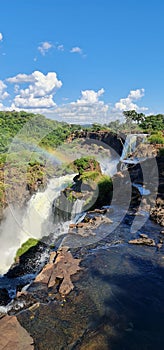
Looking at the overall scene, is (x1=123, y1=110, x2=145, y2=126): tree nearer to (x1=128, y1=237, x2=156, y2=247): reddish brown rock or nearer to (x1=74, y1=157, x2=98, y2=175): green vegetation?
(x1=74, y1=157, x2=98, y2=175): green vegetation

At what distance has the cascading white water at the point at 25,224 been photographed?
1783 centimetres

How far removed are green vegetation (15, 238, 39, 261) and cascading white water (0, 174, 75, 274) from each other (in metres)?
0.50

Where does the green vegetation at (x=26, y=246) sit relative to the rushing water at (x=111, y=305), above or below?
below

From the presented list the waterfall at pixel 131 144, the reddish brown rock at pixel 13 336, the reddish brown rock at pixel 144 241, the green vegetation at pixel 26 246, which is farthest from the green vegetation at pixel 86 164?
the reddish brown rock at pixel 13 336

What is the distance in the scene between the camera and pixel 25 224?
21.9 meters

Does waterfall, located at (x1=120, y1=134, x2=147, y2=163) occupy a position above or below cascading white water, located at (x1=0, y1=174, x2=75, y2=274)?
above

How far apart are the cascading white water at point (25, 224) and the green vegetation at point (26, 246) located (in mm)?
501

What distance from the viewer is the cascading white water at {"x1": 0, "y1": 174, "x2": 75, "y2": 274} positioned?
1783cm

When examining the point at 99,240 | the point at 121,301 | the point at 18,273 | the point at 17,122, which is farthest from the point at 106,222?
the point at 17,122

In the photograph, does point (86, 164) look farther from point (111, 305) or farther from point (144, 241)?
point (111, 305)

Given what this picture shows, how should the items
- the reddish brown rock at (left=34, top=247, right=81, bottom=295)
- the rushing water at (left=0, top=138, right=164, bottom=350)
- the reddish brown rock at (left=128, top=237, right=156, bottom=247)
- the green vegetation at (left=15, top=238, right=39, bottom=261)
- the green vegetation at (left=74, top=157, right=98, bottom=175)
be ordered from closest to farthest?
1. the rushing water at (left=0, top=138, right=164, bottom=350)
2. the reddish brown rock at (left=34, top=247, right=81, bottom=295)
3. the reddish brown rock at (left=128, top=237, right=156, bottom=247)
4. the green vegetation at (left=15, top=238, right=39, bottom=261)
5. the green vegetation at (left=74, top=157, right=98, bottom=175)

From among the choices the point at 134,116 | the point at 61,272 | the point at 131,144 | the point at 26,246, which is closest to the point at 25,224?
the point at 26,246

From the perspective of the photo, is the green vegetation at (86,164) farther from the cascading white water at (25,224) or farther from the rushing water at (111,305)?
the rushing water at (111,305)

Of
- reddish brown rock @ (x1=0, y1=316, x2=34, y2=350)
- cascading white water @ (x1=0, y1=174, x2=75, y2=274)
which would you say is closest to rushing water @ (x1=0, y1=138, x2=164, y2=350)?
reddish brown rock @ (x1=0, y1=316, x2=34, y2=350)
